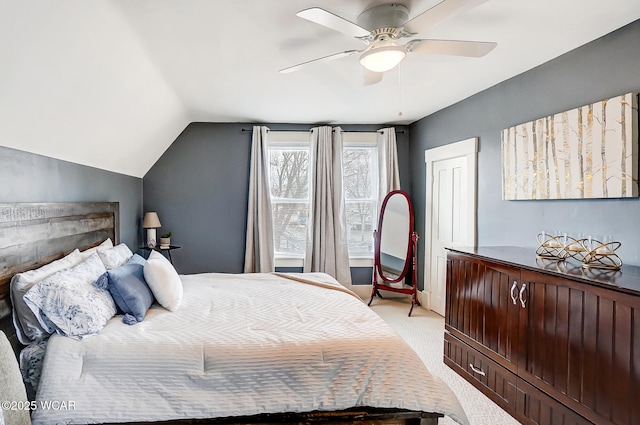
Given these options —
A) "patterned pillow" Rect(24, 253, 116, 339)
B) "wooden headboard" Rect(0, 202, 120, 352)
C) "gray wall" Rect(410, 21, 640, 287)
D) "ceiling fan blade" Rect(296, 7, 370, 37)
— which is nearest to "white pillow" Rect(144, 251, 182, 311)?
"patterned pillow" Rect(24, 253, 116, 339)

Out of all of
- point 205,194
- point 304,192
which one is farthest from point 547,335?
point 205,194

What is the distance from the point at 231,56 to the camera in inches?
95.9

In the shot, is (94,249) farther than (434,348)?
No

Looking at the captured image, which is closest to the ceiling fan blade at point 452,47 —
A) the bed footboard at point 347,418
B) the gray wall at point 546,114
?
the gray wall at point 546,114

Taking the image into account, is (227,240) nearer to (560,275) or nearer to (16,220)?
(16,220)

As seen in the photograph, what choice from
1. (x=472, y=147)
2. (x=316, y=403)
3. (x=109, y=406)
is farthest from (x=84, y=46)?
(x=472, y=147)

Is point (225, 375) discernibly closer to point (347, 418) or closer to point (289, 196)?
point (347, 418)

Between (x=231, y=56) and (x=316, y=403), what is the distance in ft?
7.61

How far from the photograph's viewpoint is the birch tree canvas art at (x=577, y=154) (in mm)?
1963

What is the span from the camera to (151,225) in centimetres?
405

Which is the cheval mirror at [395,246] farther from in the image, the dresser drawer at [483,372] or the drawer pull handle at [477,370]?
the drawer pull handle at [477,370]

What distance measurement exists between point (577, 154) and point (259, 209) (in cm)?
334

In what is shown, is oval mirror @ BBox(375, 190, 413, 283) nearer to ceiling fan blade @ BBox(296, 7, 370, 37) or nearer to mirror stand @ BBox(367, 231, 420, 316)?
mirror stand @ BBox(367, 231, 420, 316)

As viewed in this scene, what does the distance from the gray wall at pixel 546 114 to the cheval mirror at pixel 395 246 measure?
88cm
